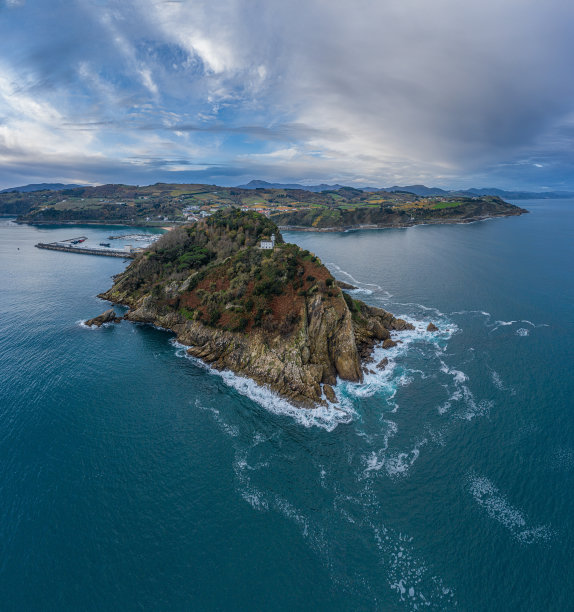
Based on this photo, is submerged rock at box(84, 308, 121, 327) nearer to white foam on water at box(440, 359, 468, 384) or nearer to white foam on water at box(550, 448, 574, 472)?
white foam on water at box(440, 359, 468, 384)

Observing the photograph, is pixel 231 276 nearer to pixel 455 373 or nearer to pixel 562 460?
pixel 455 373

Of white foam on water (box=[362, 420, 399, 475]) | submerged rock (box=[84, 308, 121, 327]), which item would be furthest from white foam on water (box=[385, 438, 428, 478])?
submerged rock (box=[84, 308, 121, 327])

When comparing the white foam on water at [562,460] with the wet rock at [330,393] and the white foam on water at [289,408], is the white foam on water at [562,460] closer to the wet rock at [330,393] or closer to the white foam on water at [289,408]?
the white foam on water at [289,408]

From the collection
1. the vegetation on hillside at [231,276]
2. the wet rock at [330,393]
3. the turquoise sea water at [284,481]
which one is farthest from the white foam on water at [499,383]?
the vegetation on hillside at [231,276]

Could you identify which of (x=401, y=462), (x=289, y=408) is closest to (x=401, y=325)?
(x=289, y=408)

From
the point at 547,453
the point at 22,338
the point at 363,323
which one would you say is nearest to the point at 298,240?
the point at 363,323
